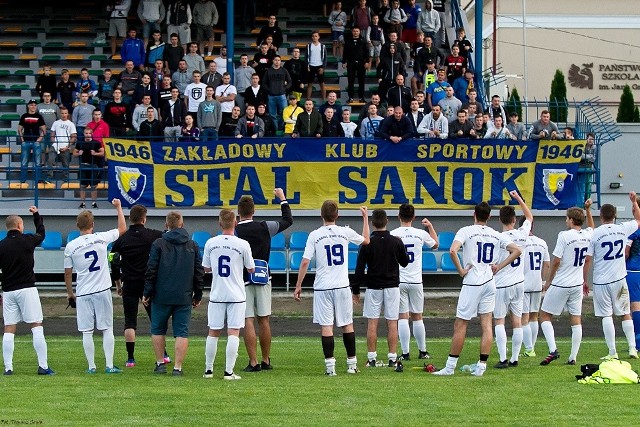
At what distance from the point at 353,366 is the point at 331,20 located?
56.2 ft

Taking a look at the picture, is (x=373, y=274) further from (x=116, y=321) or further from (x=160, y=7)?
(x=160, y=7)

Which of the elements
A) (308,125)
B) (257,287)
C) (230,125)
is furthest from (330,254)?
(230,125)

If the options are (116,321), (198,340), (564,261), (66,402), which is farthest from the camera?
(116,321)

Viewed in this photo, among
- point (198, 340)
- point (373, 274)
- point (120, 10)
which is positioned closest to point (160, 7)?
point (120, 10)

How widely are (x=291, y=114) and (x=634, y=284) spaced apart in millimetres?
11138

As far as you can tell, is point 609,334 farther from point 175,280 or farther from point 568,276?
point 175,280

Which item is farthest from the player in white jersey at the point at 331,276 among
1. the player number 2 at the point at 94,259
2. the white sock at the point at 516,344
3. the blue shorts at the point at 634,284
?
the blue shorts at the point at 634,284

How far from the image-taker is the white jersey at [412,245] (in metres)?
15.4

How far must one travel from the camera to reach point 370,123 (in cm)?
2472

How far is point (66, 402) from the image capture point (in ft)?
38.9

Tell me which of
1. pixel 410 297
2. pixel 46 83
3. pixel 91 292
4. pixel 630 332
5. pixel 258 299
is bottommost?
pixel 630 332

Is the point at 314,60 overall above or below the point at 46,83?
above

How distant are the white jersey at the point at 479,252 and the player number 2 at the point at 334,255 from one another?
141 cm

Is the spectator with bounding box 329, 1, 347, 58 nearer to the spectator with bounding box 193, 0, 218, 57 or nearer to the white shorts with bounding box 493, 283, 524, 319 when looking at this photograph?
the spectator with bounding box 193, 0, 218, 57
